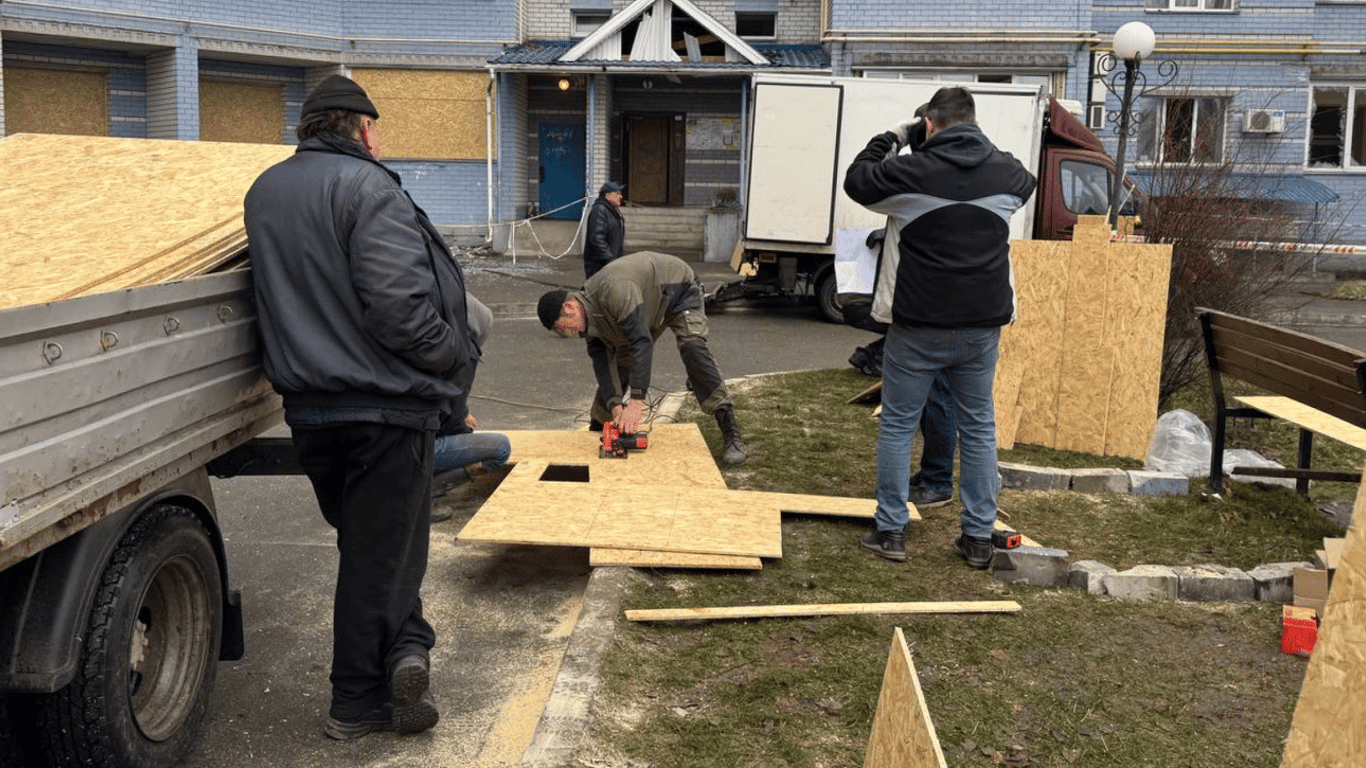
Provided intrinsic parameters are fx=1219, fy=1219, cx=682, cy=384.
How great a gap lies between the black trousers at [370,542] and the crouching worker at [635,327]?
7.88 ft

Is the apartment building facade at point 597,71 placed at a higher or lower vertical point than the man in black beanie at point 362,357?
higher

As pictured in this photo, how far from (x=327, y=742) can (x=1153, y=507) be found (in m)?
4.43

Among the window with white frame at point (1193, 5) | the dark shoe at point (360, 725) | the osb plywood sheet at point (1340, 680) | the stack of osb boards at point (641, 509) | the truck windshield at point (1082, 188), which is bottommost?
the dark shoe at point (360, 725)

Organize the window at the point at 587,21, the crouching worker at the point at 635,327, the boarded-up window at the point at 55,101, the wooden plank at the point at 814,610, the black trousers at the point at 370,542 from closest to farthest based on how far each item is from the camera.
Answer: the black trousers at the point at 370,542
the wooden plank at the point at 814,610
the crouching worker at the point at 635,327
the boarded-up window at the point at 55,101
the window at the point at 587,21

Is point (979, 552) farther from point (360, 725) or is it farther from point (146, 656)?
point (146, 656)

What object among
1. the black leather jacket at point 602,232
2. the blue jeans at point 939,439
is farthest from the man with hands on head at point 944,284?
the black leather jacket at point 602,232

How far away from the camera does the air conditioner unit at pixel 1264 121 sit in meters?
22.5

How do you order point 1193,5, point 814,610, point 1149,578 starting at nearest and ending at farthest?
point 814,610
point 1149,578
point 1193,5

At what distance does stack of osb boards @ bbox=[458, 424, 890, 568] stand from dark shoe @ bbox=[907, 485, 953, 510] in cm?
31

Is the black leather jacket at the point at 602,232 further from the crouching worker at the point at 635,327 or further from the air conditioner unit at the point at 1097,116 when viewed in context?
the air conditioner unit at the point at 1097,116

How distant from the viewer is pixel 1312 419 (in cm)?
655

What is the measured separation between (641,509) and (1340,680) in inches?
160

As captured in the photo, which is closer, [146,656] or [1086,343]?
[146,656]

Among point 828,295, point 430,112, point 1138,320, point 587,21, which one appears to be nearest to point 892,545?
point 1138,320
